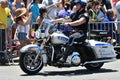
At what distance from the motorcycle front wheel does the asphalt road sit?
5.9 inches

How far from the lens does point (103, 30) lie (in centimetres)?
1512

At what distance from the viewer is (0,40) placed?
13992 mm

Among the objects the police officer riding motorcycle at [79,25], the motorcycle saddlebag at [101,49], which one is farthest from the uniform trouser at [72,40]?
the motorcycle saddlebag at [101,49]

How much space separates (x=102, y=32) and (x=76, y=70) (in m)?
2.96

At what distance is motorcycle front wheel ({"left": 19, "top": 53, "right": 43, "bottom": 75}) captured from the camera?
11195 millimetres

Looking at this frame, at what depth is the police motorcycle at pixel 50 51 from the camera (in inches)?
444

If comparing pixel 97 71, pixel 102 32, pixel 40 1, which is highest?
pixel 40 1

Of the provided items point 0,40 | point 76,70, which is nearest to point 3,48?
point 0,40

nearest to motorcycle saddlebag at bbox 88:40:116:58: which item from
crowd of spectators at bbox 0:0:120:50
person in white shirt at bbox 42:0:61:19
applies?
crowd of spectators at bbox 0:0:120:50

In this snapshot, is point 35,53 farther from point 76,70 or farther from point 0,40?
point 0,40

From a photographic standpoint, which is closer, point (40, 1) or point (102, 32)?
point (102, 32)

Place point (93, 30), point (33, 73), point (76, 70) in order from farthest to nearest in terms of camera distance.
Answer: point (93, 30)
point (76, 70)
point (33, 73)

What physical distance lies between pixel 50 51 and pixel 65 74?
0.72m

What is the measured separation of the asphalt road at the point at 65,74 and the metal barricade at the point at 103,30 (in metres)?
1.98
